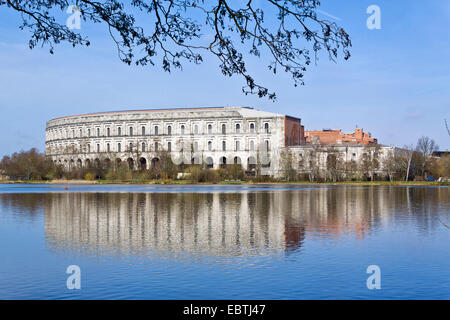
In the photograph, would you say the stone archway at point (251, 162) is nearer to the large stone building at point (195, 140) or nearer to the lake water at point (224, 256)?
the large stone building at point (195, 140)

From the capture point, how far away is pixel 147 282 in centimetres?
935

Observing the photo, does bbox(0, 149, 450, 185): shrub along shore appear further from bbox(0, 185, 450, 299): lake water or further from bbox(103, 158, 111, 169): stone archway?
bbox(0, 185, 450, 299): lake water

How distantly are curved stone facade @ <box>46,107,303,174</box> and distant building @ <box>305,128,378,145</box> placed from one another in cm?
408

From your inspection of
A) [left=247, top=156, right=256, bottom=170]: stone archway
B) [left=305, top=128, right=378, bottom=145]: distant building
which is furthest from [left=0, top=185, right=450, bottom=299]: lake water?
[left=247, top=156, right=256, bottom=170]: stone archway

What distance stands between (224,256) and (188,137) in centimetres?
8290

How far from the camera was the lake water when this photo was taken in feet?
29.3

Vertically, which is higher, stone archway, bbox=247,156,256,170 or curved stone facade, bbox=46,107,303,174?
curved stone facade, bbox=46,107,303,174

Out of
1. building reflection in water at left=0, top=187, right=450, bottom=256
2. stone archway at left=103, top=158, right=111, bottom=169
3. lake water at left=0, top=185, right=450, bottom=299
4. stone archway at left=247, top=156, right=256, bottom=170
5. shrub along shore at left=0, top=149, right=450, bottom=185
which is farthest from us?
stone archway at left=247, top=156, right=256, bottom=170

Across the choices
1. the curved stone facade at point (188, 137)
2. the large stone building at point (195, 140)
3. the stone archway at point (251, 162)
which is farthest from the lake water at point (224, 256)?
the stone archway at point (251, 162)

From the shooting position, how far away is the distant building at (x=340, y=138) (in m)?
87.8

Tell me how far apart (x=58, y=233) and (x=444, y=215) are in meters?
14.2

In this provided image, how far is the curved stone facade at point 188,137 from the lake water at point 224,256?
6640 centimetres
